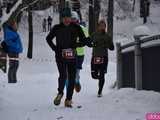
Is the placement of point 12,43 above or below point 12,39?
below

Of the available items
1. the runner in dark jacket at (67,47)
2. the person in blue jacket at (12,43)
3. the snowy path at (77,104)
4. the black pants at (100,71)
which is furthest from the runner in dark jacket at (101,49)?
the person in blue jacket at (12,43)

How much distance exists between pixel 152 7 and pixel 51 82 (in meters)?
48.9

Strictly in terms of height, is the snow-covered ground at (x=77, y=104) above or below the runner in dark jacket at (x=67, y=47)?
below

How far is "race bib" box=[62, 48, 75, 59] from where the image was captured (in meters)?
10.0

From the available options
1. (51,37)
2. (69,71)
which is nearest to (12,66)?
(51,37)

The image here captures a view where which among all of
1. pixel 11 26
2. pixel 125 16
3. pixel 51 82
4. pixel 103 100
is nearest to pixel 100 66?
pixel 103 100

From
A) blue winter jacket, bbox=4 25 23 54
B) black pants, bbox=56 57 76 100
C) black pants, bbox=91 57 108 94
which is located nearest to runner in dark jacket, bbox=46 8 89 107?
black pants, bbox=56 57 76 100

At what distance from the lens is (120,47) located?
13.4m

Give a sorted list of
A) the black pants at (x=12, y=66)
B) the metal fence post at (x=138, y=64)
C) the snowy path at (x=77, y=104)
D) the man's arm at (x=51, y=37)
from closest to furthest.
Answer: the snowy path at (x=77, y=104)
the man's arm at (x=51, y=37)
the metal fence post at (x=138, y=64)
the black pants at (x=12, y=66)

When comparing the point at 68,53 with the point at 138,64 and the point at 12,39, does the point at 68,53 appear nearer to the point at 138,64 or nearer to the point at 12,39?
the point at 138,64

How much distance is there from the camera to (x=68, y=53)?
10047mm

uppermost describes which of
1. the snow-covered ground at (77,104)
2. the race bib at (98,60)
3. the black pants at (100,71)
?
the race bib at (98,60)

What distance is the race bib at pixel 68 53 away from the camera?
10.0 m

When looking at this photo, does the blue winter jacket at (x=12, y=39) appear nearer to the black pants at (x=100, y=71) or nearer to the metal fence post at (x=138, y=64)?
the black pants at (x=100, y=71)
